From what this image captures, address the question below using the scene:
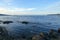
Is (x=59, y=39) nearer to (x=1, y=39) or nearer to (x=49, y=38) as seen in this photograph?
(x=49, y=38)

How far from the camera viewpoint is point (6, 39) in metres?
14.4

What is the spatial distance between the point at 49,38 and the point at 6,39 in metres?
5.24

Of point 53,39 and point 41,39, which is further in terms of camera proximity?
point 53,39

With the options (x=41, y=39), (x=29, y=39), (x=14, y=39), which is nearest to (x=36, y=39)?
(x=41, y=39)

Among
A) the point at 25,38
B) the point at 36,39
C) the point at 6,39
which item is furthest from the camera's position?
the point at 25,38

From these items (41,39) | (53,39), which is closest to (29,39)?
(41,39)

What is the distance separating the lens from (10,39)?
14.7m

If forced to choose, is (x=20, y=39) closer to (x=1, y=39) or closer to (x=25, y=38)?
(x=25, y=38)

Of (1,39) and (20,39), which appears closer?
(1,39)

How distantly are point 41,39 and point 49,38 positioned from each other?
2.02 meters

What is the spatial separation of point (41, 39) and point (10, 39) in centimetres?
375

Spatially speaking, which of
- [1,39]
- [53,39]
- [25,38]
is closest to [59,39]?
[53,39]

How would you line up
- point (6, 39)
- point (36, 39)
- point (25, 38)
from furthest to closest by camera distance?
point (25, 38), point (6, 39), point (36, 39)

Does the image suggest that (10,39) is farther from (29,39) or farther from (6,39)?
(29,39)
